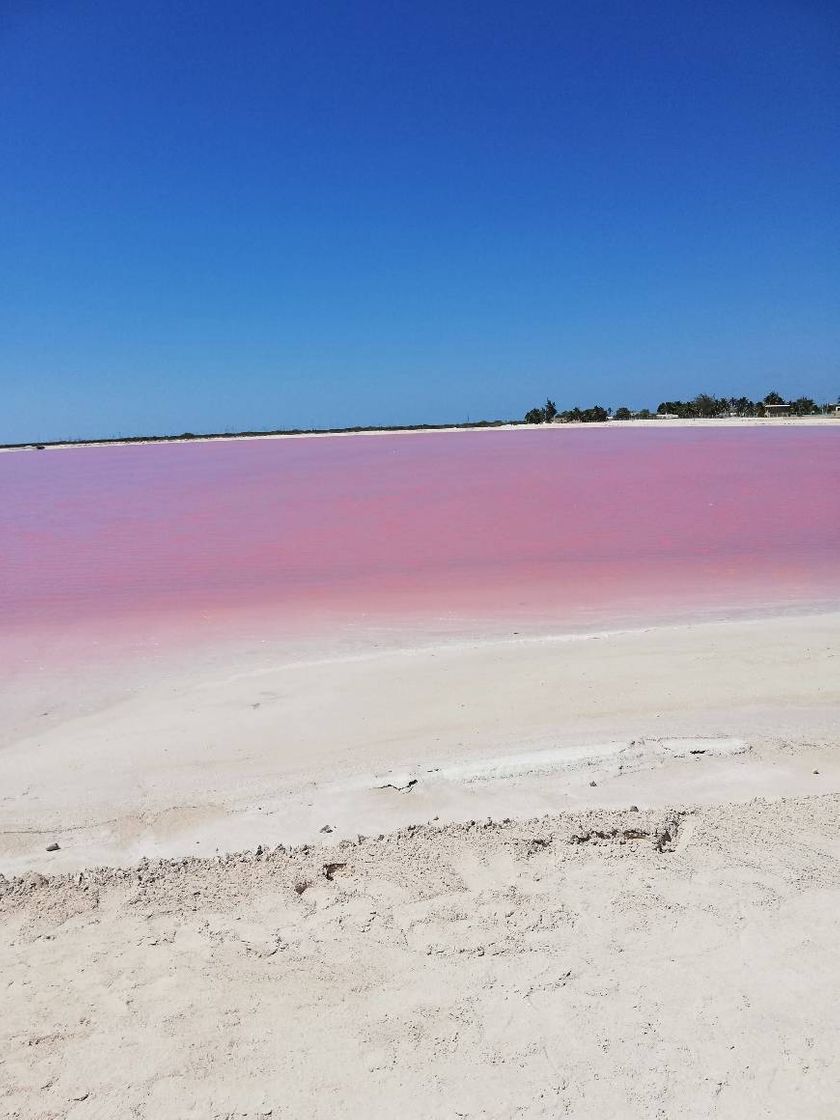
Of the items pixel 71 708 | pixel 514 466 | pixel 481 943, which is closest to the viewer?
pixel 481 943

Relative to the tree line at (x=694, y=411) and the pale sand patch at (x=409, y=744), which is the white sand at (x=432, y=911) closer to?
the pale sand patch at (x=409, y=744)

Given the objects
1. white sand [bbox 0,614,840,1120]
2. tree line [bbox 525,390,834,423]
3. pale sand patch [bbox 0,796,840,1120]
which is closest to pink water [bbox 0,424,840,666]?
white sand [bbox 0,614,840,1120]

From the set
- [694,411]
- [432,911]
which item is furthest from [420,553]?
[694,411]

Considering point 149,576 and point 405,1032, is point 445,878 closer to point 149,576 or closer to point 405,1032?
point 405,1032

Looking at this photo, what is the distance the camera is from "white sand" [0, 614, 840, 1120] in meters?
2.01

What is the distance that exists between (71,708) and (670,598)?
5.65m

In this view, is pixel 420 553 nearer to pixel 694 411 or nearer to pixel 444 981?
pixel 444 981

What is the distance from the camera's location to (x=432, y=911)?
2.65 metres

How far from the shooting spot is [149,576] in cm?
947

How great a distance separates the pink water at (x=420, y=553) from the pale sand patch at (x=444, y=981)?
394 cm

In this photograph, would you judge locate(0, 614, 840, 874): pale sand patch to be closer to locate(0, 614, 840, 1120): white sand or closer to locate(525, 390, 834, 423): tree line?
locate(0, 614, 840, 1120): white sand

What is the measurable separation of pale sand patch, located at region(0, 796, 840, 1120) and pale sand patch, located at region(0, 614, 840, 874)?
39cm

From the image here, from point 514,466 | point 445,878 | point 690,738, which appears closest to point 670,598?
point 690,738

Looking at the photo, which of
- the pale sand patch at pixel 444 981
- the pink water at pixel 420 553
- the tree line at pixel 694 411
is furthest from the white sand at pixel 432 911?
the tree line at pixel 694 411
